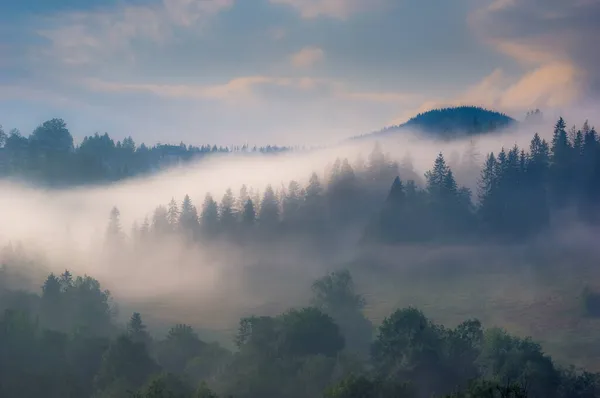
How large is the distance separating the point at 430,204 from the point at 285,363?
309 ft

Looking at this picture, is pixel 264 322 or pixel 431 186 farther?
pixel 431 186

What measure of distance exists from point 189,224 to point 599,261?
10774 cm

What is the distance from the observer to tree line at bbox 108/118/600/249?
164875 mm

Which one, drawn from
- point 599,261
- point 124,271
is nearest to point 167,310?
point 124,271

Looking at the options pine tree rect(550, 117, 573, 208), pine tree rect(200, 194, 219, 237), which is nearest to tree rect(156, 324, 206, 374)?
pine tree rect(200, 194, 219, 237)

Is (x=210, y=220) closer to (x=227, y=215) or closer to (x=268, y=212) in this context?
(x=227, y=215)

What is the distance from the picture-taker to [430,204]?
169125 mm

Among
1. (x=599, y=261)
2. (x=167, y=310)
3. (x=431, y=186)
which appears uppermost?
(x=431, y=186)

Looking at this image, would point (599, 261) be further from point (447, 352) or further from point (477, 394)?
point (477, 394)

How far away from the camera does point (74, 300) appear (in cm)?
13538

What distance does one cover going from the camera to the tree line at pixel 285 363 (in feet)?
243

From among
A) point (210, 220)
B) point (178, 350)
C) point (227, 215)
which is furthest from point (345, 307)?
point (210, 220)

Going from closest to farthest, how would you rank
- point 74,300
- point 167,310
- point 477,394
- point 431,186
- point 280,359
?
point 477,394, point 280,359, point 74,300, point 167,310, point 431,186

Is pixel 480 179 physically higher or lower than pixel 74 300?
higher
